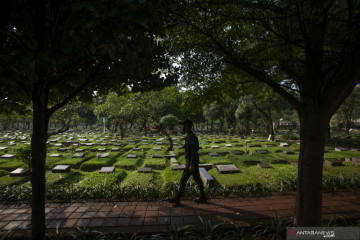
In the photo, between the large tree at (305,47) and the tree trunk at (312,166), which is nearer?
the large tree at (305,47)

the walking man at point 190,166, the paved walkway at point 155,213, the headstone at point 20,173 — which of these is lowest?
the headstone at point 20,173

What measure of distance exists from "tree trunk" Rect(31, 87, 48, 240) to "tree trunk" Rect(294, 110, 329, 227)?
4.25 meters

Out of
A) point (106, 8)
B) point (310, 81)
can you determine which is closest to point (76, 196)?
point (106, 8)

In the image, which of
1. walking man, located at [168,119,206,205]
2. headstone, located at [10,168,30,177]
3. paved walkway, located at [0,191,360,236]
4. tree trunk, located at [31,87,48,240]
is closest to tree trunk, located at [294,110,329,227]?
paved walkway, located at [0,191,360,236]

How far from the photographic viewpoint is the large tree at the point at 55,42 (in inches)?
51.0

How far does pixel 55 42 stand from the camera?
6.70 ft

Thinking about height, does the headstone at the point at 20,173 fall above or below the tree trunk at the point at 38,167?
below

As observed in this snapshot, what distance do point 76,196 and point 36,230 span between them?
205 cm

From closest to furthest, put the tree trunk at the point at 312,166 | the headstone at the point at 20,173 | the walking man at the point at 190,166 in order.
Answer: the tree trunk at the point at 312,166
the walking man at the point at 190,166
the headstone at the point at 20,173

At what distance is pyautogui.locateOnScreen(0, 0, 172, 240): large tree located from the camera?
4.25 feet

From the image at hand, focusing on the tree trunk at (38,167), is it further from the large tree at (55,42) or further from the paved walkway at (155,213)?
the paved walkway at (155,213)

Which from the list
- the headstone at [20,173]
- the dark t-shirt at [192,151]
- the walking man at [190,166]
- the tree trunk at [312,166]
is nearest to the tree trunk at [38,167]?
the walking man at [190,166]

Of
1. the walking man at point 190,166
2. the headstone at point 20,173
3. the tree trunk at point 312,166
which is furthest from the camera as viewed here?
the headstone at point 20,173

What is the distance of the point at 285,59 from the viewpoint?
2965mm
